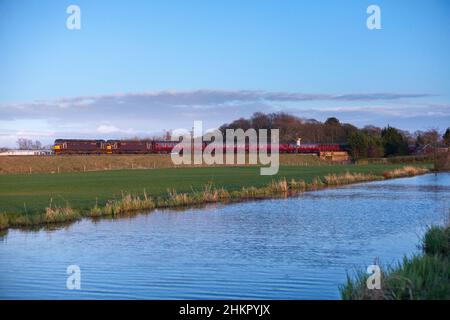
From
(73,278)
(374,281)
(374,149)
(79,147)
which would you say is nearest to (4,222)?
(73,278)

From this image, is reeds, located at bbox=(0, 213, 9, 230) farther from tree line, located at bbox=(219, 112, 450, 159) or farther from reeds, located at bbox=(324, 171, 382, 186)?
tree line, located at bbox=(219, 112, 450, 159)

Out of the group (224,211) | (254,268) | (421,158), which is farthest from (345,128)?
(254,268)

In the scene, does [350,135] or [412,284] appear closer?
[412,284]

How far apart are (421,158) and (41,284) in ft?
275

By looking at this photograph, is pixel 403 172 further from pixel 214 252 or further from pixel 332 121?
pixel 332 121

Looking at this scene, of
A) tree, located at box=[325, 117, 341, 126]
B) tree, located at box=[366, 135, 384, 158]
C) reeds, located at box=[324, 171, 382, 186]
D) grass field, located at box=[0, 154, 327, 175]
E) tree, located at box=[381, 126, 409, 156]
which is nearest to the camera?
reeds, located at box=[324, 171, 382, 186]

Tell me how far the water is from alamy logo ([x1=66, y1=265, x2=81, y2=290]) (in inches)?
6.5

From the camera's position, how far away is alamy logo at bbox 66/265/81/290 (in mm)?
14922

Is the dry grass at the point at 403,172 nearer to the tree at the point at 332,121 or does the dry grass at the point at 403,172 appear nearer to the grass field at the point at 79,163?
the grass field at the point at 79,163

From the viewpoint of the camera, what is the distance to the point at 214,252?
1927 cm

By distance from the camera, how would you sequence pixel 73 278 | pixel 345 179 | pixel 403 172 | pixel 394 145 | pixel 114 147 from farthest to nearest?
pixel 394 145 < pixel 114 147 < pixel 403 172 < pixel 345 179 < pixel 73 278

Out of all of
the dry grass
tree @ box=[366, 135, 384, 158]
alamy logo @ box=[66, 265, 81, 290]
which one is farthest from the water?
tree @ box=[366, 135, 384, 158]

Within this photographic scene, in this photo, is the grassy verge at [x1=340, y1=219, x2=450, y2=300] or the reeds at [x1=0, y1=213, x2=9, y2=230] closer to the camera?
the grassy verge at [x1=340, y1=219, x2=450, y2=300]

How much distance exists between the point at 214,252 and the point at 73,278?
5053 millimetres
